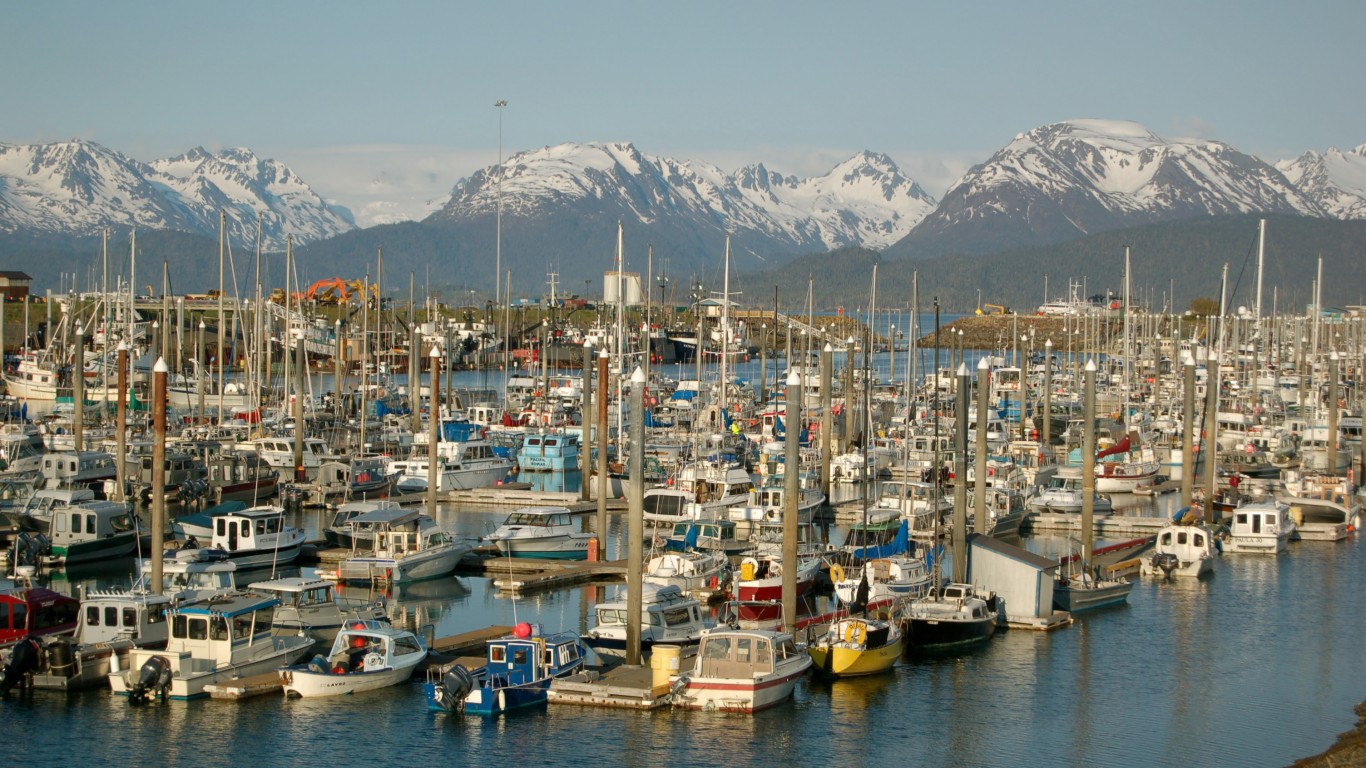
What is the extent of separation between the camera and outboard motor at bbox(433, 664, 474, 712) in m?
26.2

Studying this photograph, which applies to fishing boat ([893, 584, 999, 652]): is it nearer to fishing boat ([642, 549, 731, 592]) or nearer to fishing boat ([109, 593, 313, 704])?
fishing boat ([642, 549, 731, 592])

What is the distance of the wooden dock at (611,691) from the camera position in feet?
85.6

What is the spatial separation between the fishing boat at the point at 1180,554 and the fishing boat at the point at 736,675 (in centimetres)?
1622

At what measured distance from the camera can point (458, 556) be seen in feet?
127

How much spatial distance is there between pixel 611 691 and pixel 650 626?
136 inches

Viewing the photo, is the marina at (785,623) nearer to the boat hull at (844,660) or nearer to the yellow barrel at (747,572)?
the boat hull at (844,660)

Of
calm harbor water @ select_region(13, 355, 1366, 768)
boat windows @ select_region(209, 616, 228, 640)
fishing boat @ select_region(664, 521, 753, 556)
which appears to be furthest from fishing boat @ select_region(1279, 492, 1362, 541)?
boat windows @ select_region(209, 616, 228, 640)

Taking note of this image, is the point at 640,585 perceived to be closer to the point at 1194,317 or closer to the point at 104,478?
the point at 104,478

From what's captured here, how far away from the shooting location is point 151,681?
1038 inches

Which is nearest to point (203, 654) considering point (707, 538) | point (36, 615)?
point (36, 615)

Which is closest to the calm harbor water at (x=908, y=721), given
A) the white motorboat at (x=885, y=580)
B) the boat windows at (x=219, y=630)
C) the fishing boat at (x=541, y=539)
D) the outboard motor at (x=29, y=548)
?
the boat windows at (x=219, y=630)

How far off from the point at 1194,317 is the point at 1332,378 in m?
132

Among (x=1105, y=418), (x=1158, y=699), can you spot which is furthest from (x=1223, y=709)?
(x=1105, y=418)

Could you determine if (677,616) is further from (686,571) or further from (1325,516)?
(1325,516)
